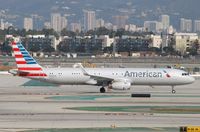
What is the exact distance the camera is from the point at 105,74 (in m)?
79.7

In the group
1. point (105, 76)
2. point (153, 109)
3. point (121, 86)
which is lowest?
point (153, 109)

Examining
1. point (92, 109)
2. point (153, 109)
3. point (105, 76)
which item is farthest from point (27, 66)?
point (153, 109)

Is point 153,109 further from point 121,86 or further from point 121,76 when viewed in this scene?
point 121,76

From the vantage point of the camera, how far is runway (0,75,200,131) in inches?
1967

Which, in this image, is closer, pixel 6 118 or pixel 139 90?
pixel 6 118

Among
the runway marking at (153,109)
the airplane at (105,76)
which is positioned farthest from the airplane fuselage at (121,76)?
the runway marking at (153,109)

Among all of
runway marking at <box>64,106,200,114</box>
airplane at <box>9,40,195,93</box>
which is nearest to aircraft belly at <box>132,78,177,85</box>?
airplane at <box>9,40,195,93</box>

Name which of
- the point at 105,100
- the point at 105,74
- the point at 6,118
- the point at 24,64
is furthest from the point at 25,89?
the point at 6,118

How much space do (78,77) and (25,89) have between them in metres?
7.63

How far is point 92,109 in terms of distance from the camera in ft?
194

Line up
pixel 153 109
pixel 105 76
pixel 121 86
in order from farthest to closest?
1. pixel 105 76
2. pixel 121 86
3. pixel 153 109

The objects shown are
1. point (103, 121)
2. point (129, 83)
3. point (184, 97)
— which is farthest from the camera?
point (129, 83)

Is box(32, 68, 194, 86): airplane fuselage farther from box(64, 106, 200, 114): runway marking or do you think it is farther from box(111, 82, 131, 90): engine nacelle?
box(64, 106, 200, 114): runway marking

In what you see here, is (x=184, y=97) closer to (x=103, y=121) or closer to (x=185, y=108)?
(x=185, y=108)
